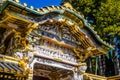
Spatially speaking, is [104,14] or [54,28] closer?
[54,28]

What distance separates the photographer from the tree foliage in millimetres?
21386

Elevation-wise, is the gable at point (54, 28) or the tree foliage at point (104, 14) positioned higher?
the tree foliage at point (104, 14)

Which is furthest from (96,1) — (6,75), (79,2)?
(6,75)

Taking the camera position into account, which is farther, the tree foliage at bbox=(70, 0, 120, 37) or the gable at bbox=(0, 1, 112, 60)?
the tree foliage at bbox=(70, 0, 120, 37)

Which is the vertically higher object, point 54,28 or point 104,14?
point 104,14

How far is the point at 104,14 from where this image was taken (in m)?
21.7

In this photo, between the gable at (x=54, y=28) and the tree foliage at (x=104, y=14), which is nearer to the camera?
the gable at (x=54, y=28)

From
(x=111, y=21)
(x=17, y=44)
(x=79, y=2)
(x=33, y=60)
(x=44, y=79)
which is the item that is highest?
(x=79, y=2)

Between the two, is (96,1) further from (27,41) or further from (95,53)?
(27,41)

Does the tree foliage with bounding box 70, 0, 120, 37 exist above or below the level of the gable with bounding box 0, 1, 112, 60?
above

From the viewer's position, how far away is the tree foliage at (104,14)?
2139cm

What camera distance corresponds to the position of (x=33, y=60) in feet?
27.8

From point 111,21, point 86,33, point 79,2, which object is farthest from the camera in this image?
point 79,2

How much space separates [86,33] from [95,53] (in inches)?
52.4
